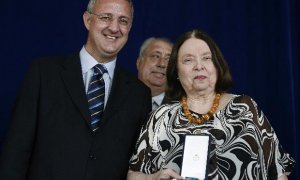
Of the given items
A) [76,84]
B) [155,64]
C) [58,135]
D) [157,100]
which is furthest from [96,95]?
[155,64]

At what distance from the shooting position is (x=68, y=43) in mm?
3199

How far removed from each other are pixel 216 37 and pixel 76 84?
1385mm

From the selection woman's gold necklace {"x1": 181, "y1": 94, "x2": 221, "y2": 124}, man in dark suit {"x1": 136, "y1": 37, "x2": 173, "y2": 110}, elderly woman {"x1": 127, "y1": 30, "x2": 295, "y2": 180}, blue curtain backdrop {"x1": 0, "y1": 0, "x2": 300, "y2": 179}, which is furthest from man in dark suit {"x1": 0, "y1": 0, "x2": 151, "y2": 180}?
blue curtain backdrop {"x1": 0, "y1": 0, "x2": 300, "y2": 179}

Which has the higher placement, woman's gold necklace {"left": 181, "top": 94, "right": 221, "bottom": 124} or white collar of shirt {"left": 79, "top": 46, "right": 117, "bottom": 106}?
white collar of shirt {"left": 79, "top": 46, "right": 117, "bottom": 106}

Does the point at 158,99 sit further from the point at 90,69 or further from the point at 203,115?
the point at 203,115

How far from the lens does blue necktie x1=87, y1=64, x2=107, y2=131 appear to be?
1.98m

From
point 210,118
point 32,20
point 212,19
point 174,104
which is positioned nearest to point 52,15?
point 32,20

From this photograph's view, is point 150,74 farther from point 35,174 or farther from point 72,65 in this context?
point 35,174

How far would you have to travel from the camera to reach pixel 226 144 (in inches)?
71.2

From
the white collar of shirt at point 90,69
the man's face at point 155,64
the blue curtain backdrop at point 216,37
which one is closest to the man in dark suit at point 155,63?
the man's face at point 155,64

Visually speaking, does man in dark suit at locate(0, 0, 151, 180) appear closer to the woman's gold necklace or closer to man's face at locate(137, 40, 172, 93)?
the woman's gold necklace

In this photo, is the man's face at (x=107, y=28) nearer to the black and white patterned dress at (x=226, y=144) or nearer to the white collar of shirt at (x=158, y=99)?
the black and white patterned dress at (x=226, y=144)

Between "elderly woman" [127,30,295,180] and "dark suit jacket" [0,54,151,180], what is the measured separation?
115 mm

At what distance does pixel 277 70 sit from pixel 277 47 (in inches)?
5.7
